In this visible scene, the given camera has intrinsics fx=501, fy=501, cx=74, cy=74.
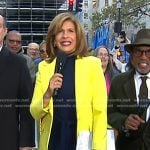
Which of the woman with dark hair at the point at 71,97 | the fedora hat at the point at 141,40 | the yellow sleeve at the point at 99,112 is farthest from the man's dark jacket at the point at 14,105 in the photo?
the fedora hat at the point at 141,40

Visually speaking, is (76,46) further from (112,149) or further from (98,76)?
(112,149)

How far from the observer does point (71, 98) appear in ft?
12.2

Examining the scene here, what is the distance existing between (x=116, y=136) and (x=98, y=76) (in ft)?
2.32

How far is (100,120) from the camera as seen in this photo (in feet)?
12.1

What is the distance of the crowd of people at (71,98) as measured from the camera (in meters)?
3.68

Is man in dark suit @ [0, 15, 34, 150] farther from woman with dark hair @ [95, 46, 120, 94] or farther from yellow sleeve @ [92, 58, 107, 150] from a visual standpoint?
woman with dark hair @ [95, 46, 120, 94]

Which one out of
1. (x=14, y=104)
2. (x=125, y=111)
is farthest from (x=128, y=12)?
(x=14, y=104)

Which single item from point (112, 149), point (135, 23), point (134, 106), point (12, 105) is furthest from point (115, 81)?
point (135, 23)

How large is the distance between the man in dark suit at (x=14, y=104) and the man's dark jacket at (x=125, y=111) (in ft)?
2.26

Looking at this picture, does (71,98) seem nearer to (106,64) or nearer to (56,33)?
(56,33)

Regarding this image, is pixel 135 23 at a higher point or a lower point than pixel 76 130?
higher

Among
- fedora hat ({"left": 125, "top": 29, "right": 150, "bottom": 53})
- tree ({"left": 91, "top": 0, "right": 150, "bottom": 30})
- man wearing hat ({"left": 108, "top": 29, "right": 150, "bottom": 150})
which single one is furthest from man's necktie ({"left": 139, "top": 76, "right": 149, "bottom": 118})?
tree ({"left": 91, "top": 0, "right": 150, "bottom": 30})

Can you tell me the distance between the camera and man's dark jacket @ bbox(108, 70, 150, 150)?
3.98 metres

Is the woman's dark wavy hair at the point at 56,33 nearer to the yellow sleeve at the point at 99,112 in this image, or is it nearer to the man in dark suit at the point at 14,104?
the yellow sleeve at the point at 99,112
